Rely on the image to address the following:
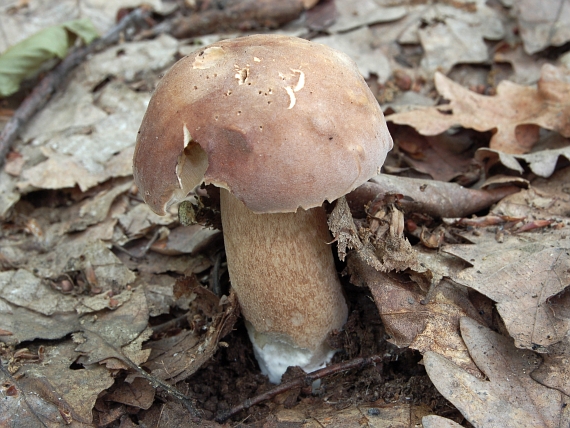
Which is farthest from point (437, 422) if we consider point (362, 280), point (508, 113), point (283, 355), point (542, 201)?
point (508, 113)

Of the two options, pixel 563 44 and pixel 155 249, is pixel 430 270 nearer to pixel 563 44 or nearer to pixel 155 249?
pixel 155 249

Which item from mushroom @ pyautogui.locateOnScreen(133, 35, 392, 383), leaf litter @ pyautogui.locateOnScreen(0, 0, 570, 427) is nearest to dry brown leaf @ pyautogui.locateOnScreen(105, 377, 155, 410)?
leaf litter @ pyautogui.locateOnScreen(0, 0, 570, 427)

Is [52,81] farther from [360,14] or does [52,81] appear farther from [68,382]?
[68,382]

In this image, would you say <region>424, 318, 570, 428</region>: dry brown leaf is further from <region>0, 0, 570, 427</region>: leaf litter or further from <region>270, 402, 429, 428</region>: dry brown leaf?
<region>270, 402, 429, 428</region>: dry brown leaf

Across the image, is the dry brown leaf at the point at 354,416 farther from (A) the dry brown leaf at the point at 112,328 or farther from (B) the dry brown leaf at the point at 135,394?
(A) the dry brown leaf at the point at 112,328

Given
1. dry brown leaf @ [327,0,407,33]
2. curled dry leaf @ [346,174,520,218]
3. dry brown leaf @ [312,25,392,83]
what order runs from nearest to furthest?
curled dry leaf @ [346,174,520,218] → dry brown leaf @ [312,25,392,83] → dry brown leaf @ [327,0,407,33]

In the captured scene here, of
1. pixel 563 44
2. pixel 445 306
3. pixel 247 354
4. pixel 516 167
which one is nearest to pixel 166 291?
pixel 247 354
